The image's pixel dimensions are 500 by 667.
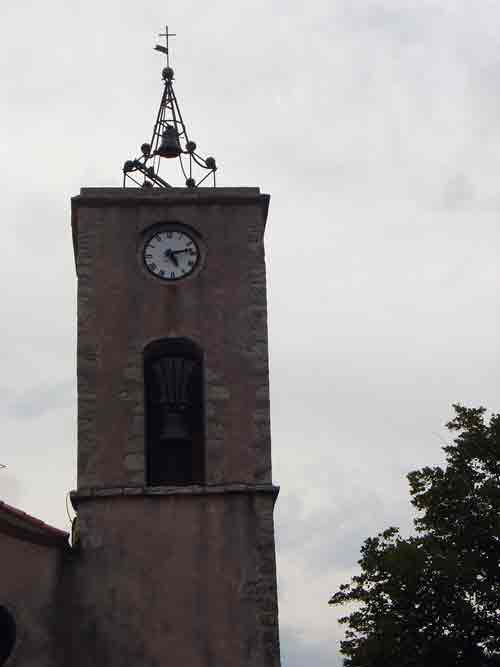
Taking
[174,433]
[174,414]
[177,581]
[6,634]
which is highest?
[174,414]

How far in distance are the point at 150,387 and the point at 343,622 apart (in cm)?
721

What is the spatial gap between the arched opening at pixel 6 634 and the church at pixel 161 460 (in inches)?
0.8

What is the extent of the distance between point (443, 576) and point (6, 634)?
7.70m

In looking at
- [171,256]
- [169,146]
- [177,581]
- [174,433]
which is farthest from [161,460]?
[169,146]

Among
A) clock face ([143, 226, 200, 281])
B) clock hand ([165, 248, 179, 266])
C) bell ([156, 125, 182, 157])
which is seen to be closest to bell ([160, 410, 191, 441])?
clock face ([143, 226, 200, 281])

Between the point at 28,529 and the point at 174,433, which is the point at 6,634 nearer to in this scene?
the point at 28,529

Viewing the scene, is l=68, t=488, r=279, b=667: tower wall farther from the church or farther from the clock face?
the clock face

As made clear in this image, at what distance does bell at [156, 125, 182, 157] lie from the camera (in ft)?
59.3

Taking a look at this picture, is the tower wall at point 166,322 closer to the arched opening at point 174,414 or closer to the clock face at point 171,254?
the clock face at point 171,254

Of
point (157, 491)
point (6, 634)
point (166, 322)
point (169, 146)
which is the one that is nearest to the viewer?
point (6, 634)

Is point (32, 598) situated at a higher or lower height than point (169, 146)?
lower

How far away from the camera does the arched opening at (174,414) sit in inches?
638

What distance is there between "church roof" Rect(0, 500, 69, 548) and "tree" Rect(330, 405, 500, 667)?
6.79 m

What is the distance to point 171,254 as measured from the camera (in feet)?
55.7
